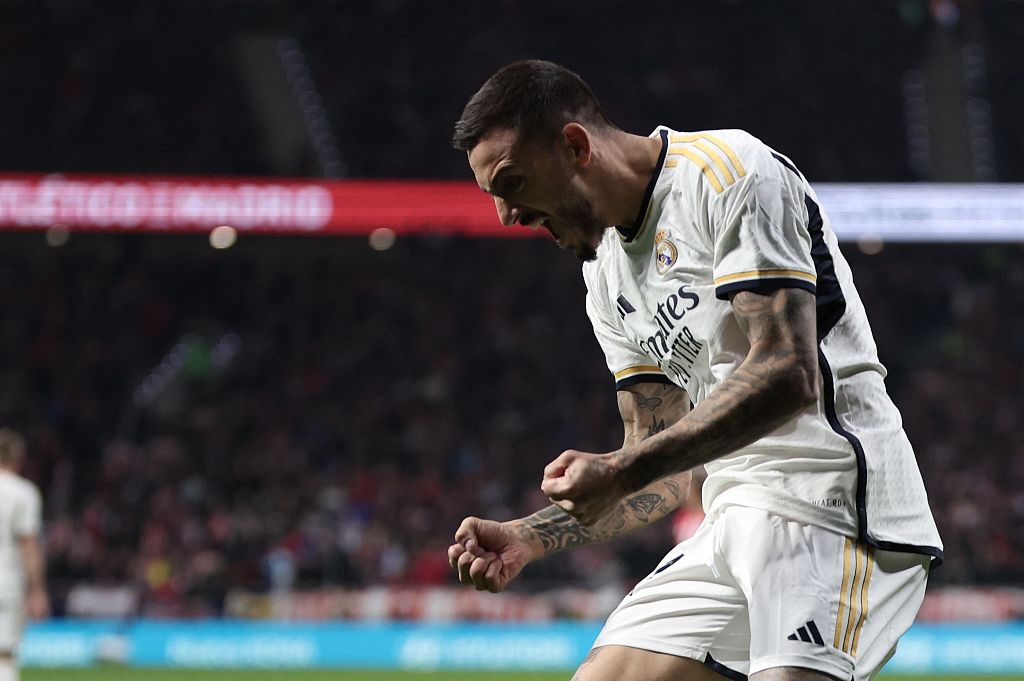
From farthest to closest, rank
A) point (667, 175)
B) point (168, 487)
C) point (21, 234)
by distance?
point (21, 234) → point (168, 487) → point (667, 175)

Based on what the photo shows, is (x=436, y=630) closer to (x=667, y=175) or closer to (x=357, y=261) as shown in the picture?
(x=357, y=261)

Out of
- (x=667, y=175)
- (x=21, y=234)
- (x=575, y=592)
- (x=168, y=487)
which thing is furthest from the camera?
(x=21, y=234)

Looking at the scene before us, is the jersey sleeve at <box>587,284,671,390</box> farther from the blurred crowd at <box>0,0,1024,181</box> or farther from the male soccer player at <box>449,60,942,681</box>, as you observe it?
the blurred crowd at <box>0,0,1024,181</box>

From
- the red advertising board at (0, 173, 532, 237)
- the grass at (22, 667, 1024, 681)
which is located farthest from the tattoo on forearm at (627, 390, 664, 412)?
the red advertising board at (0, 173, 532, 237)

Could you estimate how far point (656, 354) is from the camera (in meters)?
3.12

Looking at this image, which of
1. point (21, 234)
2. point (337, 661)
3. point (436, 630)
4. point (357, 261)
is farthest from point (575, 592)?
point (21, 234)

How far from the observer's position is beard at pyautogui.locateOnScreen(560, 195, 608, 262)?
289 centimetres

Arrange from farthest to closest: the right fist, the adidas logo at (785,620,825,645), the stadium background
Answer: the stadium background < the right fist < the adidas logo at (785,620,825,645)

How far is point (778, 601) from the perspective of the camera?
111 inches

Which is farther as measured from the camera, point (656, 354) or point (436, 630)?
point (436, 630)

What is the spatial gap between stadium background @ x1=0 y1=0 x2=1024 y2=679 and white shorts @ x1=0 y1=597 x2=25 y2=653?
7333mm

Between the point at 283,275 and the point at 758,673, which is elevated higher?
the point at 283,275

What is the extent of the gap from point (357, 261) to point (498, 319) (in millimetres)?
2843

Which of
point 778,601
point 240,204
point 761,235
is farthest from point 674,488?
point 240,204
